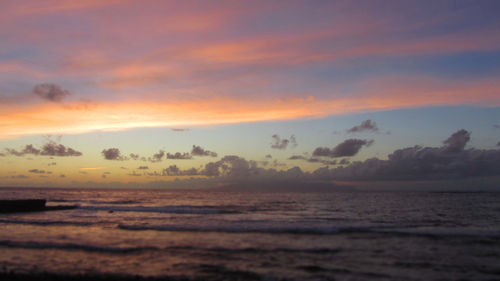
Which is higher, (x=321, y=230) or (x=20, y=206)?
Answer: (x=321, y=230)

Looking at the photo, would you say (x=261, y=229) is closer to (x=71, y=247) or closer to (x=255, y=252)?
(x=255, y=252)

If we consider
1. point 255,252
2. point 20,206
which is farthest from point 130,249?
point 20,206

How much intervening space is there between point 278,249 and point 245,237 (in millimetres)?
5638

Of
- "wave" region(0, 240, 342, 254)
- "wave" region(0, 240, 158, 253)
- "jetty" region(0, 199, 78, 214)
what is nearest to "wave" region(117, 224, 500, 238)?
"wave" region(0, 240, 342, 254)

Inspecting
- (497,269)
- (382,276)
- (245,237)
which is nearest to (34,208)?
(245,237)

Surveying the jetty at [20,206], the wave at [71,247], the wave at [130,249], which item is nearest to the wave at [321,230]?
the wave at [130,249]

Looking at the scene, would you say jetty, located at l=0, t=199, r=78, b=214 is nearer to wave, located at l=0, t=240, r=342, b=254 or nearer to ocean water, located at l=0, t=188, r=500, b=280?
ocean water, located at l=0, t=188, r=500, b=280

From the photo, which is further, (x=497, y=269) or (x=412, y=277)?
(x=497, y=269)

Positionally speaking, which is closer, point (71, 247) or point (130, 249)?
point (130, 249)

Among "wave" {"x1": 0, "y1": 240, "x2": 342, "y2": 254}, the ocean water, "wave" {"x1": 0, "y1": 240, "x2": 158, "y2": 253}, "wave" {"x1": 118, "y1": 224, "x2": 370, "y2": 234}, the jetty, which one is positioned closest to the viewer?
the ocean water

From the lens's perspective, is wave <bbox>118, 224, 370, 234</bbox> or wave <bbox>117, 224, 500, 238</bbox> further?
wave <bbox>118, 224, 370, 234</bbox>

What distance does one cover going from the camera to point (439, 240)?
27.9 meters

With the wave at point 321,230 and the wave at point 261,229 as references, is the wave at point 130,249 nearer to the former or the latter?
the wave at point 321,230

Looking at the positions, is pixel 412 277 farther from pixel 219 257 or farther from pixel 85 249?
pixel 85 249
